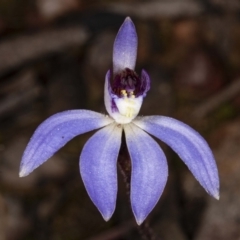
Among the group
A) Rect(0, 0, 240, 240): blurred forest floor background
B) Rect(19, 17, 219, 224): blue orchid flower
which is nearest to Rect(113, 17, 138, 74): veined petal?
Rect(19, 17, 219, 224): blue orchid flower

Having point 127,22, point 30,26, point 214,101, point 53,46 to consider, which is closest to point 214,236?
point 214,101

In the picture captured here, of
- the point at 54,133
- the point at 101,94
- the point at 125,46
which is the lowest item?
the point at 101,94

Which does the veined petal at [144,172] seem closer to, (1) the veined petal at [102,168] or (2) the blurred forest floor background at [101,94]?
(1) the veined petal at [102,168]

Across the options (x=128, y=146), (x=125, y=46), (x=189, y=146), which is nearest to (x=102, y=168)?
(x=128, y=146)

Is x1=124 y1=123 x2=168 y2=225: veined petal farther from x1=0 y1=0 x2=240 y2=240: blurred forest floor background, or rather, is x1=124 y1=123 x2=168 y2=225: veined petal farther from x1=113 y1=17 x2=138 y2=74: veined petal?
x1=0 y1=0 x2=240 y2=240: blurred forest floor background

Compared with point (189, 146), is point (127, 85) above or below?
above

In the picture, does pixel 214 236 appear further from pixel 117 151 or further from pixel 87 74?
pixel 87 74

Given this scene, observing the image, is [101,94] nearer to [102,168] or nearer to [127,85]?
[127,85]

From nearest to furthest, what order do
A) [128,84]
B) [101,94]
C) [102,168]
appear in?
[102,168] → [128,84] → [101,94]
